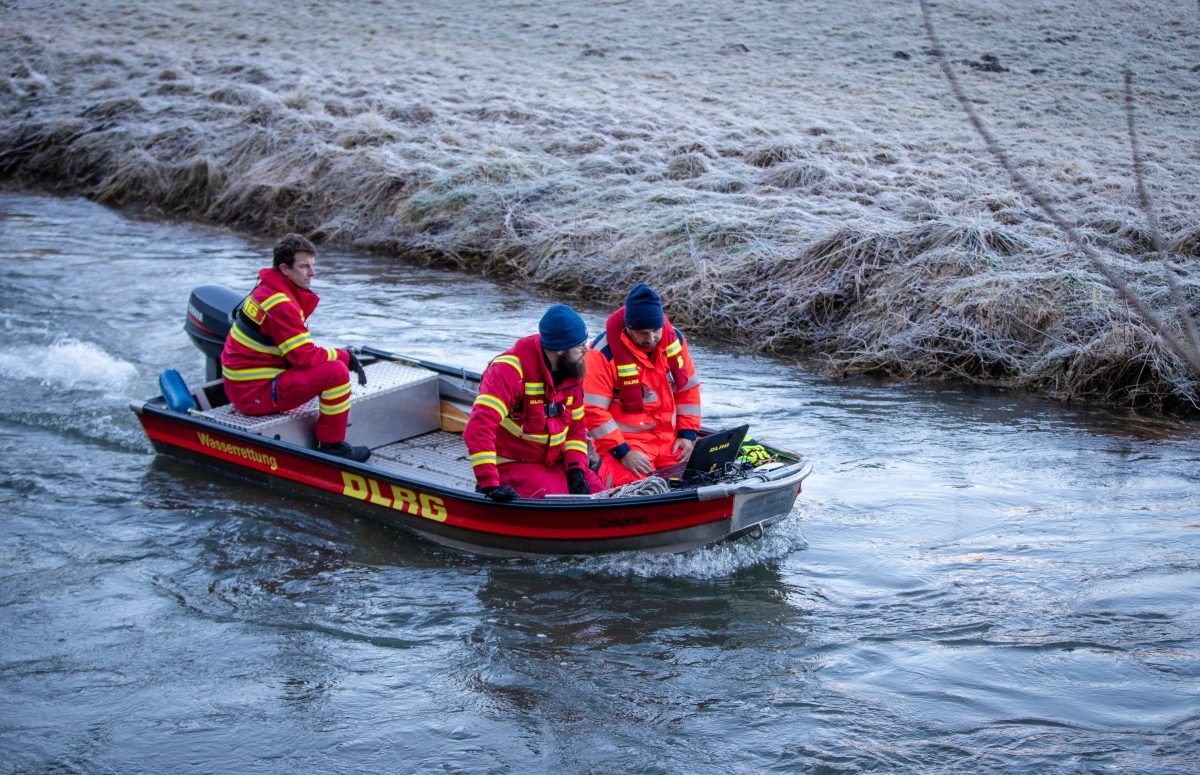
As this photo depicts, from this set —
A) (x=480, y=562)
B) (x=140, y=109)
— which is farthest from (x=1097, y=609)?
(x=140, y=109)

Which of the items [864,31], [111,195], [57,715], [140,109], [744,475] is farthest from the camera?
[864,31]

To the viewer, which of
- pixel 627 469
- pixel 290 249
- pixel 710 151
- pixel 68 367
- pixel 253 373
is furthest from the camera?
pixel 710 151

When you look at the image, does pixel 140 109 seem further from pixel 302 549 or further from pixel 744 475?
pixel 744 475

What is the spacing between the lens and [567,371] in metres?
6.73

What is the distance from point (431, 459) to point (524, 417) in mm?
1841

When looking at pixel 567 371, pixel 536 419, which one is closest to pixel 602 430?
pixel 536 419

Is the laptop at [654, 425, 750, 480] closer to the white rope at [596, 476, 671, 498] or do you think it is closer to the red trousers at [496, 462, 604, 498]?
the white rope at [596, 476, 671, 498]

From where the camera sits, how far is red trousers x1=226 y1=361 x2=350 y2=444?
7.86 meters

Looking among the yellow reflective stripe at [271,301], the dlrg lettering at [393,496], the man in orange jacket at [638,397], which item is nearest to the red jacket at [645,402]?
the man in orange jacket at [638,397]

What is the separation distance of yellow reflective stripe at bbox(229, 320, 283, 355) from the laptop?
2827mm

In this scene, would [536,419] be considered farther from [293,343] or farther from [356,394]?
[356,394]

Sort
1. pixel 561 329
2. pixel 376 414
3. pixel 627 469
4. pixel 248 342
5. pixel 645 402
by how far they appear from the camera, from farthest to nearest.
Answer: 1. pixel 376 414
2. pixel 248 342
3. pixel 645 402
4. pixel 627 469
5. pixel 561 329

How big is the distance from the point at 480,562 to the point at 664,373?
166 cm

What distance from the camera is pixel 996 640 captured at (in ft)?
20.5
